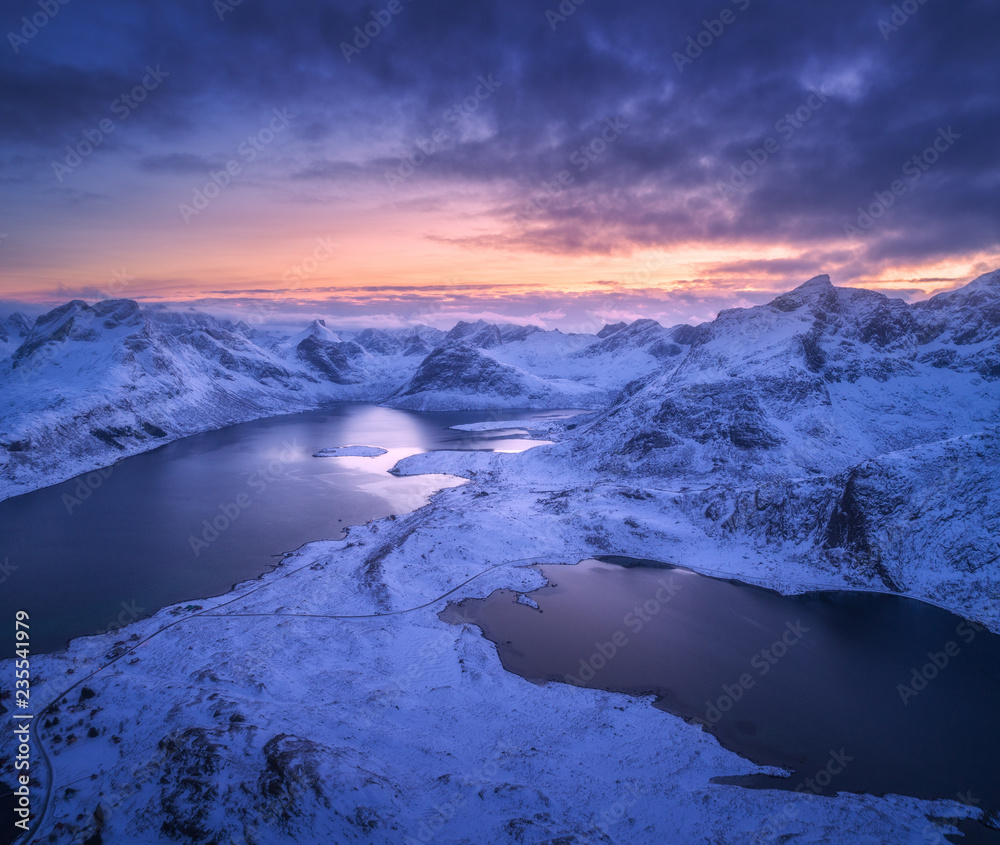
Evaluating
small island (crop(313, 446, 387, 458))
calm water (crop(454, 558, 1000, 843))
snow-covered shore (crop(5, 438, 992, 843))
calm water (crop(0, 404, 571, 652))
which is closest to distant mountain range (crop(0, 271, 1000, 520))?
calm water (crop(0, 404, 571, 652))

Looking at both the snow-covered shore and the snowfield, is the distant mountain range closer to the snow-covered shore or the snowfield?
the snowfield

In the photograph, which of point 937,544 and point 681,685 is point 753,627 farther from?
point 937,544

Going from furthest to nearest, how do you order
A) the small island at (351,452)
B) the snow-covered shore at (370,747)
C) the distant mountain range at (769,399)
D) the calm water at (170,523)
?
the small island at (351,452)
the distant mountain range at (769,399)
the calm water at (170,523)
the snow-covered shore at (370,747)

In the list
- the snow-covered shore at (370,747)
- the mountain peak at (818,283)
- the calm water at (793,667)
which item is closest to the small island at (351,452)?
the snow-covered shore at (370,747)

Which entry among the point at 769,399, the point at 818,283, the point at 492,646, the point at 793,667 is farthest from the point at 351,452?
the point at 818,283

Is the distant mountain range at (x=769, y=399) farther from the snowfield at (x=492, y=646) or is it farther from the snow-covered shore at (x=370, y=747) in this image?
the snow-covered shore at (x=370, y=747)

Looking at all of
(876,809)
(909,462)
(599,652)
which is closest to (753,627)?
(599,652)
